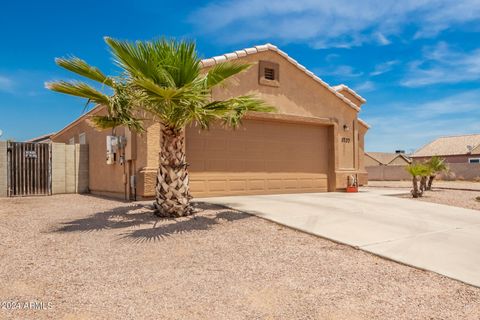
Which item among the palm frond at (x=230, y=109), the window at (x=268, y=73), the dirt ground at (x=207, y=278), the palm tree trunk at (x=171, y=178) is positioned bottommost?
the dirt ground at (x=207, y=278)

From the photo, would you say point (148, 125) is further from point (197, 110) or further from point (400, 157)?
point (400, 157)

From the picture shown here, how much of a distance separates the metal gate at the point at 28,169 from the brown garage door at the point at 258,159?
770cm

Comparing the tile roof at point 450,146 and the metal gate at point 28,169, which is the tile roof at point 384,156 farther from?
the metal gate at point 28,169

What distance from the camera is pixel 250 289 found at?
402cm

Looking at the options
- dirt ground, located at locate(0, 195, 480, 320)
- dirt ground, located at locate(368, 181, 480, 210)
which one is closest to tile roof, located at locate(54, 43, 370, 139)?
dirt ground, located at locate(368, 181, 480, 210)

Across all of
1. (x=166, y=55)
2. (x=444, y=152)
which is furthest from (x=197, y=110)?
(x=444, y=152)

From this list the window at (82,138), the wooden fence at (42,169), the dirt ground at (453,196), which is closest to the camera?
the dirt ground at (453,196)

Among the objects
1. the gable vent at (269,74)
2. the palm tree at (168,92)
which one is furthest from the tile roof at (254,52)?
the palm tree at (168,92)

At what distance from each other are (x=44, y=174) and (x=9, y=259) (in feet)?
36.3

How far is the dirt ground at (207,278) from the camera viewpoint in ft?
11.5

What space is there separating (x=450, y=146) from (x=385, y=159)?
794 cm

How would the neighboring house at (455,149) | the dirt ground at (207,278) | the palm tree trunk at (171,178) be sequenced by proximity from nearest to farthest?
the dirt ground at (207,278)
the palm tree trunk at (171,178)
the neighboring house at (455,149)

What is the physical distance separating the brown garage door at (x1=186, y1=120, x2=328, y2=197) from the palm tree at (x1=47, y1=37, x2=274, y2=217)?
11.1ft

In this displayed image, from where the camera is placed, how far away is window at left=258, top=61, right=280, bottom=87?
12.3 metres
